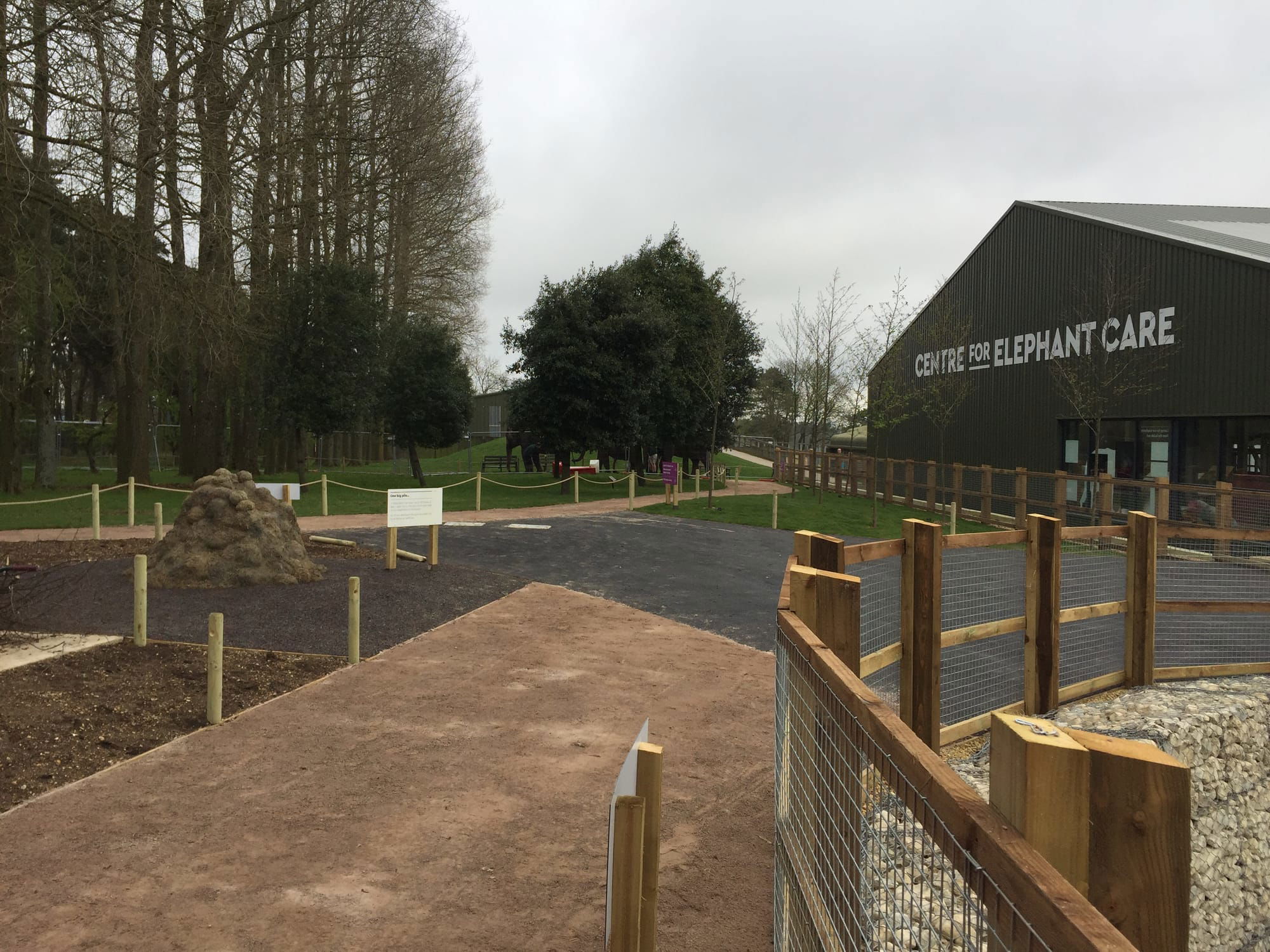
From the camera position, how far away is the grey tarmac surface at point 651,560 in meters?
13.0

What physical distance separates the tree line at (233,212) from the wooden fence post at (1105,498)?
59.1 feet

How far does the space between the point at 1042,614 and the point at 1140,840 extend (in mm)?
5681

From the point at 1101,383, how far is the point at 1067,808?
975 inches

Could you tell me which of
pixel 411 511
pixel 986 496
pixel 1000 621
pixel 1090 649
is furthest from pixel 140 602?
pixel 986 496

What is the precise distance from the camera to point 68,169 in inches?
720

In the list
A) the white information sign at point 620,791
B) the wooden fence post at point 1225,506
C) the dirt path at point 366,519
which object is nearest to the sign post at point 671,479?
the dirt path at point 366,519

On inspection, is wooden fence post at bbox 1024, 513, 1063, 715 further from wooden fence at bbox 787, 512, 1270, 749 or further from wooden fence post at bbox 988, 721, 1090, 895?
wooden fence post at bbox 988, 721, 1090, 895

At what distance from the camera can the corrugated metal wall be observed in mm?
20375

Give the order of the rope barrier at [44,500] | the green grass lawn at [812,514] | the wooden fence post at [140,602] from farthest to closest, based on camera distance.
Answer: the green grass lawn at [812,514], the rope barrier at [44,500], the wooden fence post at [140,602]

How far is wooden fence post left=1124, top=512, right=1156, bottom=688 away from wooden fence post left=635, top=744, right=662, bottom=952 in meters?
Result: 6.21

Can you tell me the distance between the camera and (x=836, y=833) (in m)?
3.72

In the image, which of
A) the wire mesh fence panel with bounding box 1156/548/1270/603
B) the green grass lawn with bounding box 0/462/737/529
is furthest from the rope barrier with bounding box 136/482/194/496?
the wire mesh fence panel with bounding box 1156/548/1270/603

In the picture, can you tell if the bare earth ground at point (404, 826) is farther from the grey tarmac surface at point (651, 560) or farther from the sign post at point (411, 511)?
the sign post at point (411, 511)

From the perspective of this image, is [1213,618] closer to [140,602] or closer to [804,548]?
[804,548]
